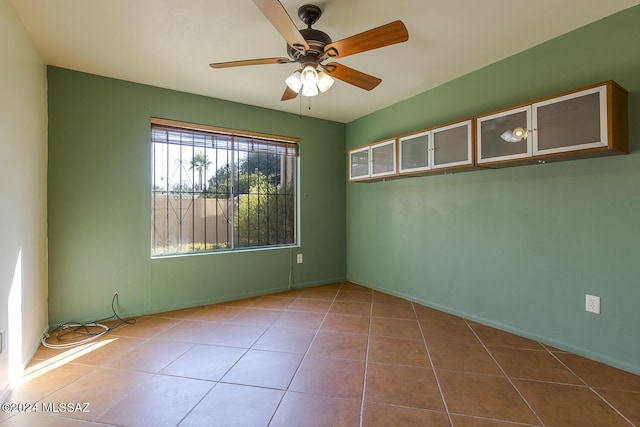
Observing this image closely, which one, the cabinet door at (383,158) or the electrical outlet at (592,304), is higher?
the cabinet door at (383,158)

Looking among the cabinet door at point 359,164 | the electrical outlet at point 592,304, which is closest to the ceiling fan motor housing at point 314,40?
the cabinet door at point 359,164

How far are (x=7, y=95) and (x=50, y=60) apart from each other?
1.07 metres

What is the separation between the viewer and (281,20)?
1.48 m

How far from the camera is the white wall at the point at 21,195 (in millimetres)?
1783

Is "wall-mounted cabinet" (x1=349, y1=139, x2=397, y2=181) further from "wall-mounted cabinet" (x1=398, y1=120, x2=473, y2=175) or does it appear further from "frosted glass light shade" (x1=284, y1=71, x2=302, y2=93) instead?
"frosted glass light shade" (x1=284, y1=71, x2=302, y2=93)

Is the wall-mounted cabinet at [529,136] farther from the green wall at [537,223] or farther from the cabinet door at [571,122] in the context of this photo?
the green wall at [537,223]

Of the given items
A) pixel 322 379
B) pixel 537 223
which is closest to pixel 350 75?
pixel 537 223

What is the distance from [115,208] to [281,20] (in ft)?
8.17

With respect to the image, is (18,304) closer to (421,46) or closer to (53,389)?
(53,389)

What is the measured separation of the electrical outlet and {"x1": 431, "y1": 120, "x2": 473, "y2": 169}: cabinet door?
1296 millimetres

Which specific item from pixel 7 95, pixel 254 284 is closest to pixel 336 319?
pixel 254 284

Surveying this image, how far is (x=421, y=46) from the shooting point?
2395 millimetres

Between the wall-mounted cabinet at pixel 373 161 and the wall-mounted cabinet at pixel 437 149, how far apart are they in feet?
0.44

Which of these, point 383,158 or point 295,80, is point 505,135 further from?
point 295,80
